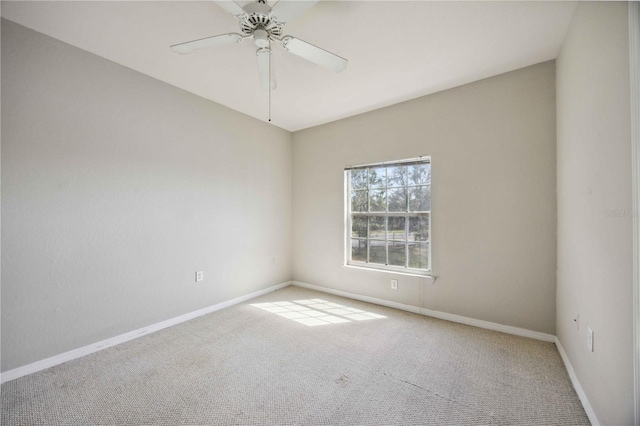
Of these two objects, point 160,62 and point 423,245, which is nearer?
point 160,62

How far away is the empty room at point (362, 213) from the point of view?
1.49 metres

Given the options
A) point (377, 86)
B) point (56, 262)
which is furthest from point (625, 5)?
point (56, 262)

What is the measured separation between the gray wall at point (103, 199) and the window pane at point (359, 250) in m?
1.60

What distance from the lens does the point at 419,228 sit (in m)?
3.09

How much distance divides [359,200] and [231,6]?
2.66 meters

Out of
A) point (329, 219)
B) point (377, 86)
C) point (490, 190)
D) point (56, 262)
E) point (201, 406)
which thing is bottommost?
point (201, 406)

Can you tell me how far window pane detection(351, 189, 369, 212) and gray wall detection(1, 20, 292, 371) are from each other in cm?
163

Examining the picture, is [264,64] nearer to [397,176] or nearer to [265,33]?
[265,33]

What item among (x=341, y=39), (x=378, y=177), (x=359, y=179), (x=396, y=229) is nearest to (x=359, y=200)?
(x=359, y=179)

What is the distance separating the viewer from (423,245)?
3062 mm

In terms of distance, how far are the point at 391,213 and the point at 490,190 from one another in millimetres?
1117

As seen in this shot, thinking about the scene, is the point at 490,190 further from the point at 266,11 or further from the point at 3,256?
the point at 3,256

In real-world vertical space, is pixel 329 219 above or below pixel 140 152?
below

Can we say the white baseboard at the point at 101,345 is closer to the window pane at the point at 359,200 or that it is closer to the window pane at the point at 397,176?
the window pane at the point at 359,200
